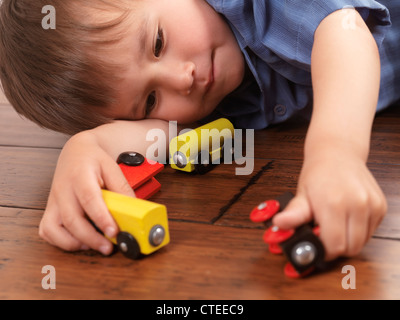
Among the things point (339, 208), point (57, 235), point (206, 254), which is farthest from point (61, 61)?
point (339, 208)

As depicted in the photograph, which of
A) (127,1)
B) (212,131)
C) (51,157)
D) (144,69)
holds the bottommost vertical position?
(51,157)

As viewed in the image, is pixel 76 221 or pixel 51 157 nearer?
pixel 76 221

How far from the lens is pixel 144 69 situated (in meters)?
0.87

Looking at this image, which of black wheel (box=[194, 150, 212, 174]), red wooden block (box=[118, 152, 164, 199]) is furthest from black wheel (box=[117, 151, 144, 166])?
black wheel (box=[194, 150, 212, 174])

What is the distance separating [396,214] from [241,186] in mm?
238

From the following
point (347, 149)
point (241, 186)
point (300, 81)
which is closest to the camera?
point (347, 149)

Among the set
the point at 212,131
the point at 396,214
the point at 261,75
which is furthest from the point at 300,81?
the point at 396,214

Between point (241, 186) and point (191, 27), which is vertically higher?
point (191, 27)

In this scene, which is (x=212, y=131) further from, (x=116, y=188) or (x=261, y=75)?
(x=116, y=188)

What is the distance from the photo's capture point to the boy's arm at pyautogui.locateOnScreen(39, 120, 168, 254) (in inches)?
23.0

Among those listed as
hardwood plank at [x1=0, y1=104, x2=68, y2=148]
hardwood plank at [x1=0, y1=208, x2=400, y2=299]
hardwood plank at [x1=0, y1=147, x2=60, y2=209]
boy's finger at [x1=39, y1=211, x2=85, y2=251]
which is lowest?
hardwood plank at [x1=0, y1=104, x2=68, y2=148]

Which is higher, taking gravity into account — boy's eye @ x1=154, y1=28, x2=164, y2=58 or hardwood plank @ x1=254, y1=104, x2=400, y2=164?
boy's eye @ x1=154, y1=28, x2=164, y2=58

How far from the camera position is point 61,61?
87 cm

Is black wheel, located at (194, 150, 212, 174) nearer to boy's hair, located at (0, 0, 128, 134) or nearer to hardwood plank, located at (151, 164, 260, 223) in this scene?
hardwood plank, located at (151, 164, 260, 223)
